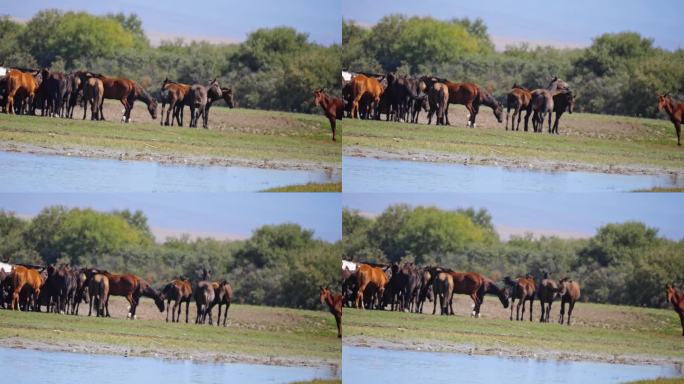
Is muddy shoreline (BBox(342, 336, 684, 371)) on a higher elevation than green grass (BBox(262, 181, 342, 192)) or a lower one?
lower

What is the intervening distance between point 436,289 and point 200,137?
2.52 meters

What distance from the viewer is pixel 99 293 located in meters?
14.0

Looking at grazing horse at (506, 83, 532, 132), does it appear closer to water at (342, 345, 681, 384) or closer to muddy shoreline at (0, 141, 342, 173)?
muddy shoreline at (0, 141, 342, 173)

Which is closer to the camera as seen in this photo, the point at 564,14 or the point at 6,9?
the point at 6,9

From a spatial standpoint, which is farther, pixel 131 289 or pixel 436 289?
pixel 436 289

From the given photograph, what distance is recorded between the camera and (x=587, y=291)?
1470 centimetres

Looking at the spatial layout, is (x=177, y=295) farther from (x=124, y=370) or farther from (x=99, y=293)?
(x=124, y=370)

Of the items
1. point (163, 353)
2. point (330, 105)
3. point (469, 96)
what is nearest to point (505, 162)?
point (469, 96)

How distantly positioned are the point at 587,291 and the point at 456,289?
1.21 meters

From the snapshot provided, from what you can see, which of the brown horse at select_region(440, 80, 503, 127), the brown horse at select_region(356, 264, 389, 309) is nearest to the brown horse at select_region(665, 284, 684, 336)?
the brown horse at select_region(440, 80, 503, 127)

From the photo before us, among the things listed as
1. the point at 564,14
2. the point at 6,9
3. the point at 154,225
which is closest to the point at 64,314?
the point at 154,225

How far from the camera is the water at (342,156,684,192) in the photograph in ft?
46.9

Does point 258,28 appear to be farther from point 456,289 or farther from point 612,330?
point 612,330

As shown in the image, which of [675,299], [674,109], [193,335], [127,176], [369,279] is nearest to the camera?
[127,176]
